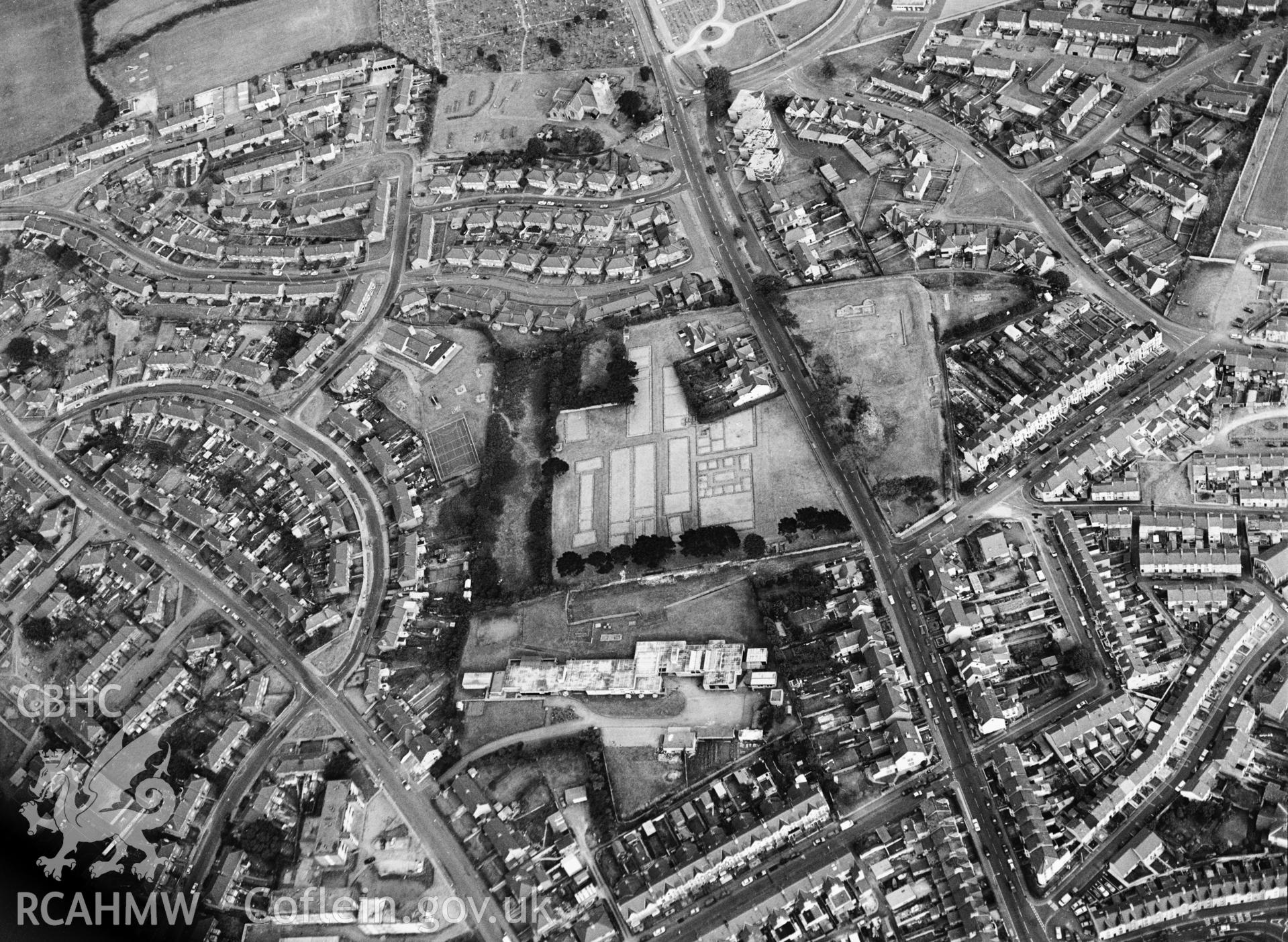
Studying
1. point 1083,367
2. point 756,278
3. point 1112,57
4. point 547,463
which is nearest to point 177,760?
point 547,463

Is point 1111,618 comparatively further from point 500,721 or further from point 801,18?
point 801,18

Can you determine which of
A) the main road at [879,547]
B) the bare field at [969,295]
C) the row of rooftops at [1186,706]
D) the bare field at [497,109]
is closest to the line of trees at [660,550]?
the main road at [879,547]

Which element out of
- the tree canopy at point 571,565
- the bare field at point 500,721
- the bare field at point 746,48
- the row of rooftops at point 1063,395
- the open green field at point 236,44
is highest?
the open green field at point 236,44

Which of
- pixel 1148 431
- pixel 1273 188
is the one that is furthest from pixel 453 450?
pixel 1273 188

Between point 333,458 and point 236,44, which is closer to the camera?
point 333,458

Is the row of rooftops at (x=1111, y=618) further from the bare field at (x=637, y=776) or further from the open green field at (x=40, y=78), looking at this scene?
the open green field at (x=40, y=78)

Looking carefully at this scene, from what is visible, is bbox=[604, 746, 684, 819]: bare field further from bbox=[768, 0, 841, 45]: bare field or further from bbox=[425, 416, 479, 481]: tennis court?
bbox=[768, 0, 841, 45]: bare field

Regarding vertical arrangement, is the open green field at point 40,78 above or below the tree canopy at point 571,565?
above
